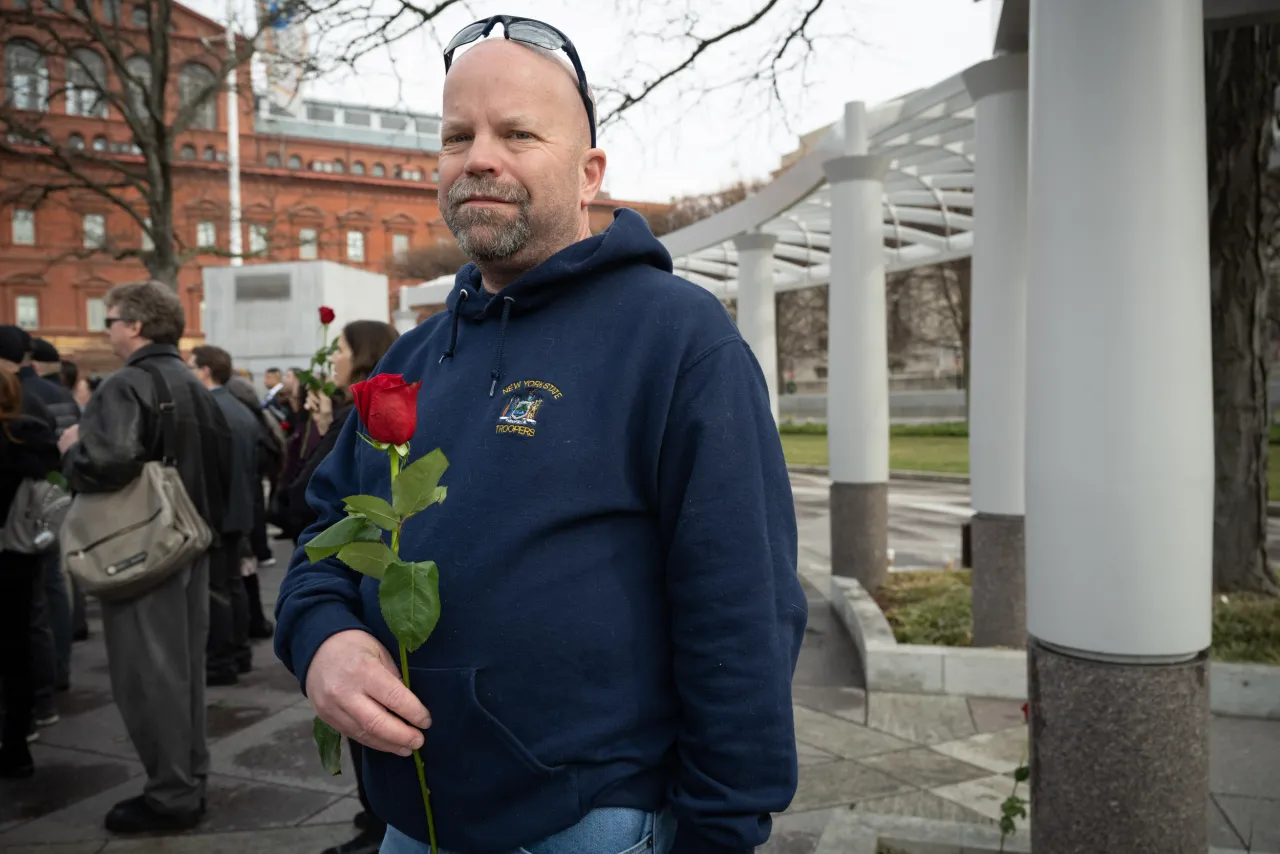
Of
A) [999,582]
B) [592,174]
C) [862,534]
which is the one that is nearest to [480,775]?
[592,174]

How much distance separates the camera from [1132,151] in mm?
2701

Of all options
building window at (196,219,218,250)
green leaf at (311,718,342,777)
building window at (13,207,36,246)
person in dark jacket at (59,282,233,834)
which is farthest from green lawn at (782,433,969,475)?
building window at (13,207,36,246)

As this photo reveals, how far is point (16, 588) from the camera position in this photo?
15.7ft

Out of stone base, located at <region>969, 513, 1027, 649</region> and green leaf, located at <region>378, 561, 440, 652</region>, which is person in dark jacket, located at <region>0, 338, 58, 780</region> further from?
stone base, located at <region>969, 513, 1027, 649</region>

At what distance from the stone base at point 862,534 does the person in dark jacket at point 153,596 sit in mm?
5591

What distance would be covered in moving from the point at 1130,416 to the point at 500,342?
187 cm

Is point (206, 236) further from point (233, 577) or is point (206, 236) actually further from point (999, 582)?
point (999, 582)

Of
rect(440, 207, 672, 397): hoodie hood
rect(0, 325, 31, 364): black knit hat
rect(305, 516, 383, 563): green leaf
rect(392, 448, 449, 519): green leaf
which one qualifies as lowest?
rect(305, 516, 383, 563): green leaf

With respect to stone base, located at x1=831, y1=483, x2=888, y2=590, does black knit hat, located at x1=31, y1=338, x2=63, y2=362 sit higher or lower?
higher

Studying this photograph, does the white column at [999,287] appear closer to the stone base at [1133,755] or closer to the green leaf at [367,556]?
the stone base at [1133,755]

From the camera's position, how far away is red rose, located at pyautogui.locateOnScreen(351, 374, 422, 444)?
1.34 m

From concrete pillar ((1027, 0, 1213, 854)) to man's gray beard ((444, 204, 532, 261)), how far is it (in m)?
1.79

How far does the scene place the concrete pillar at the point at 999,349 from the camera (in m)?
6.34

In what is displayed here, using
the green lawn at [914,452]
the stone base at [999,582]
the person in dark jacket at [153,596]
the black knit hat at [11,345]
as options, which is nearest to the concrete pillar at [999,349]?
the stone base at [999,582]
